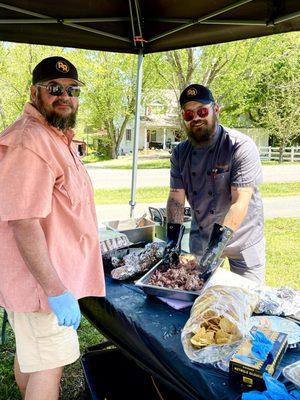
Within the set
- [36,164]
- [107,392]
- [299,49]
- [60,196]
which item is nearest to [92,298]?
[107,392]

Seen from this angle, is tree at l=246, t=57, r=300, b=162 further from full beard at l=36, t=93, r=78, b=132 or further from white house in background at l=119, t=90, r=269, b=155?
full beard at l=36, t=93, r=78, b=132

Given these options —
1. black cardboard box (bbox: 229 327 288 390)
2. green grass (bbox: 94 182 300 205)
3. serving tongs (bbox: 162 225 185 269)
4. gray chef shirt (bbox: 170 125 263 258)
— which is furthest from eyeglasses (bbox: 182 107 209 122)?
green grass (bbox: 94 182 300 205)

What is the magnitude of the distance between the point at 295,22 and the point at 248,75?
47.2ft

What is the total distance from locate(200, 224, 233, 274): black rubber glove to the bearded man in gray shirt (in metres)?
0.35

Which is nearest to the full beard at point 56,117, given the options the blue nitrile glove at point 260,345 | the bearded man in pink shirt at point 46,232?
the bearded man in pink shirt at point 46,232

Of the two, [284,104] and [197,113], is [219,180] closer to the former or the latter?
[197,113]

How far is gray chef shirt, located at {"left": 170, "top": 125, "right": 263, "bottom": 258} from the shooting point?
2537 mm

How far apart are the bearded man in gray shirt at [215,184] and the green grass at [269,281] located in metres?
1.21

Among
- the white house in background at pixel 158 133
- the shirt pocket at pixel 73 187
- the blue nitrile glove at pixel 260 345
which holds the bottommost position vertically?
the blue nitrile glove at pixel 260 345

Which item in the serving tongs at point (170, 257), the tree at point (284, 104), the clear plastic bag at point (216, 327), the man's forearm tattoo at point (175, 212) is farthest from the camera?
the tree at point (284, 104)

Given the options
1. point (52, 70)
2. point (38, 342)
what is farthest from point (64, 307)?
point (52, 70)

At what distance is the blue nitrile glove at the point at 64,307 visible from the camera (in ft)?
5.17

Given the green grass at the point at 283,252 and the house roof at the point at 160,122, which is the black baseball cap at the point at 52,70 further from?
the house roof at the point at 160,122

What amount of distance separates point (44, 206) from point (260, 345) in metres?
0.93
